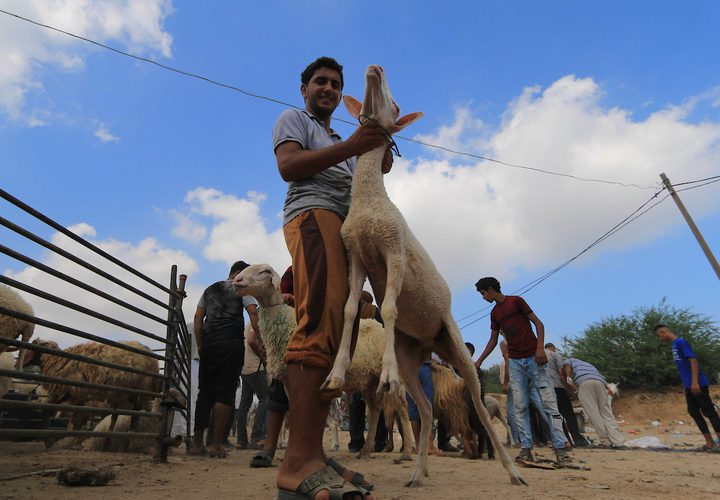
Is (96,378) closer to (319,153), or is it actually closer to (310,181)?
(310,181)

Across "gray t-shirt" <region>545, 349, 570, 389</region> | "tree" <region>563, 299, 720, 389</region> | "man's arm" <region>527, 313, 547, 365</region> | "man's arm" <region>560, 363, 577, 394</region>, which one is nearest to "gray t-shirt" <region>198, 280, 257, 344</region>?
"man's arm" <region>527, 313, 547, 365</region>

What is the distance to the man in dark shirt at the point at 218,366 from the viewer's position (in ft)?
16.6

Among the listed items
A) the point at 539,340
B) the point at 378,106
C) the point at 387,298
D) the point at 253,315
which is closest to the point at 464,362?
the point at 387,298

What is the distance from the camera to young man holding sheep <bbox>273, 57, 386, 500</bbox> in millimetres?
1784

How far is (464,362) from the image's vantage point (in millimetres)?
3143

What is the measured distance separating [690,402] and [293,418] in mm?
8341

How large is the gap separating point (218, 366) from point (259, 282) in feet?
4.62

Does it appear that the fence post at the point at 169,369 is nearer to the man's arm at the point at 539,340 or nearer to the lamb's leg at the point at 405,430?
the lamb's leg at the point at 405,430

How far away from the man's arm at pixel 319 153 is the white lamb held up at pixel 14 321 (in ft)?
13.3

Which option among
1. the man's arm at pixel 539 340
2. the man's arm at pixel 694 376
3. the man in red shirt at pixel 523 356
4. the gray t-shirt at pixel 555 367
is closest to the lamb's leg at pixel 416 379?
the man in red shirt at pixel 523 356

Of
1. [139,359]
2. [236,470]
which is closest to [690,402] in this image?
→ [236,470]

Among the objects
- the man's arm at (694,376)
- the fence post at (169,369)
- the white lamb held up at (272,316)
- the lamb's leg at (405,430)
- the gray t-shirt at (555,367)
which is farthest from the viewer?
the gray t-shirt at (555,367)

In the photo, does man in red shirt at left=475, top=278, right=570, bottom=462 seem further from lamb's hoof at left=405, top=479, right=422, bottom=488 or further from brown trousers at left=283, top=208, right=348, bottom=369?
brown trousers at left=283, top=208, right=348, bottom=369

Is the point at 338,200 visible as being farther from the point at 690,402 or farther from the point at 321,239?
the point at 690,402
